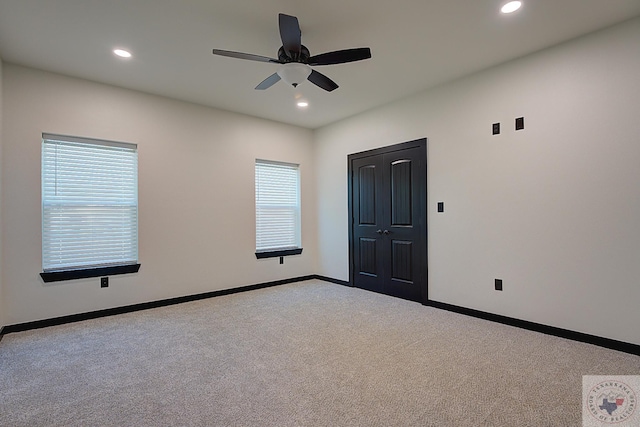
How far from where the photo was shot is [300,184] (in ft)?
18.7

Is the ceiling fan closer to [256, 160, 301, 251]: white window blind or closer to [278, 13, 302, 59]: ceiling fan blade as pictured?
[278, 13, 302, 59]: ceiling fan blade

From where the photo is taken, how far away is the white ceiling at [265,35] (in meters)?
2.43

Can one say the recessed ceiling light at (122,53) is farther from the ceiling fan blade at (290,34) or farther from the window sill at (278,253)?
the window sill at (278,253)

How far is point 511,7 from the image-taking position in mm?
2441

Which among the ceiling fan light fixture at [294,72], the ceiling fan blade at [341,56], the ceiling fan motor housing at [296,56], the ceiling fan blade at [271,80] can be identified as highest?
the ceiling fan motor housing at [296,56]

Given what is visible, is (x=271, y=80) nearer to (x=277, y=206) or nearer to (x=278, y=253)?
(x=277, y=206)

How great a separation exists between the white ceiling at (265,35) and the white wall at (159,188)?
0.35 meters

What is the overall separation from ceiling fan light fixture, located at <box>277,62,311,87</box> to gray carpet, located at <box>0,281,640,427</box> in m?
2.42

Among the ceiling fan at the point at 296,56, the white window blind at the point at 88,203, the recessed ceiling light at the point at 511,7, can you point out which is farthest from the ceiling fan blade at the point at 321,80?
the white window blind at the point at 88,203

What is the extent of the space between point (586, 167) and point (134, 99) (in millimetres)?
5050

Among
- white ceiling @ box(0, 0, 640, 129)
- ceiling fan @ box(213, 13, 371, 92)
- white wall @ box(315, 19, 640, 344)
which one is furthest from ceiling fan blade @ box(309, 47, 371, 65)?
white wall @ box(315, 19, 640, 344)

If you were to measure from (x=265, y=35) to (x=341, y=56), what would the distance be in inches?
31.4

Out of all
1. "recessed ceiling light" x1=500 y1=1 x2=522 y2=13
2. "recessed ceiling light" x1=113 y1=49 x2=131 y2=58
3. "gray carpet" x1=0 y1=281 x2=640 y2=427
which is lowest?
"gray carpet" x1=0 y1=281 x2=640 y2=427

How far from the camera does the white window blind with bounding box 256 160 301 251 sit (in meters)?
5.21
